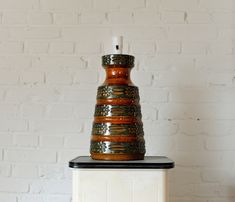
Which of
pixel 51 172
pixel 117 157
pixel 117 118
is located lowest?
pixel 51 172

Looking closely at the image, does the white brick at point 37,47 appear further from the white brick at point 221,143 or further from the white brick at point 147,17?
the white brick at point 221,143

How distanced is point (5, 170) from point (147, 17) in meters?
0.93

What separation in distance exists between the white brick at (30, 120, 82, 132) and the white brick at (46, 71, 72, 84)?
0.18 meters

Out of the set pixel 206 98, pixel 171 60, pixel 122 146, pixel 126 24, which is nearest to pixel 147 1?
pixel 126 24

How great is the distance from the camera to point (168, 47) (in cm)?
181

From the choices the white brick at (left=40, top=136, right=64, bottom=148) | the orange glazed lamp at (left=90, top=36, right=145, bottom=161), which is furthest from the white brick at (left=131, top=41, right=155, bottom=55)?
the white brick at (left=40, top=136, right=64, bottom=148)

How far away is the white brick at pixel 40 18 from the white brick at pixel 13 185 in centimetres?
72

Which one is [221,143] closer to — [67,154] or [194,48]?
[194,48]

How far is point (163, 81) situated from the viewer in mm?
1797

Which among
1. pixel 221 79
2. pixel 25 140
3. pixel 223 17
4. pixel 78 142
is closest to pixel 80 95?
pixel 78 142

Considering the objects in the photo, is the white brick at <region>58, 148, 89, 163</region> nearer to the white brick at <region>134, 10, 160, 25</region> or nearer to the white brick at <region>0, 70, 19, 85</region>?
the white brick at <region>0, 70, 19, 85</region>

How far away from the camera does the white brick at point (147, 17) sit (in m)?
1.82

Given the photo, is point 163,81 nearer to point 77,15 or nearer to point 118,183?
point 77,15

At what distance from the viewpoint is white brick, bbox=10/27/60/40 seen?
183cm
